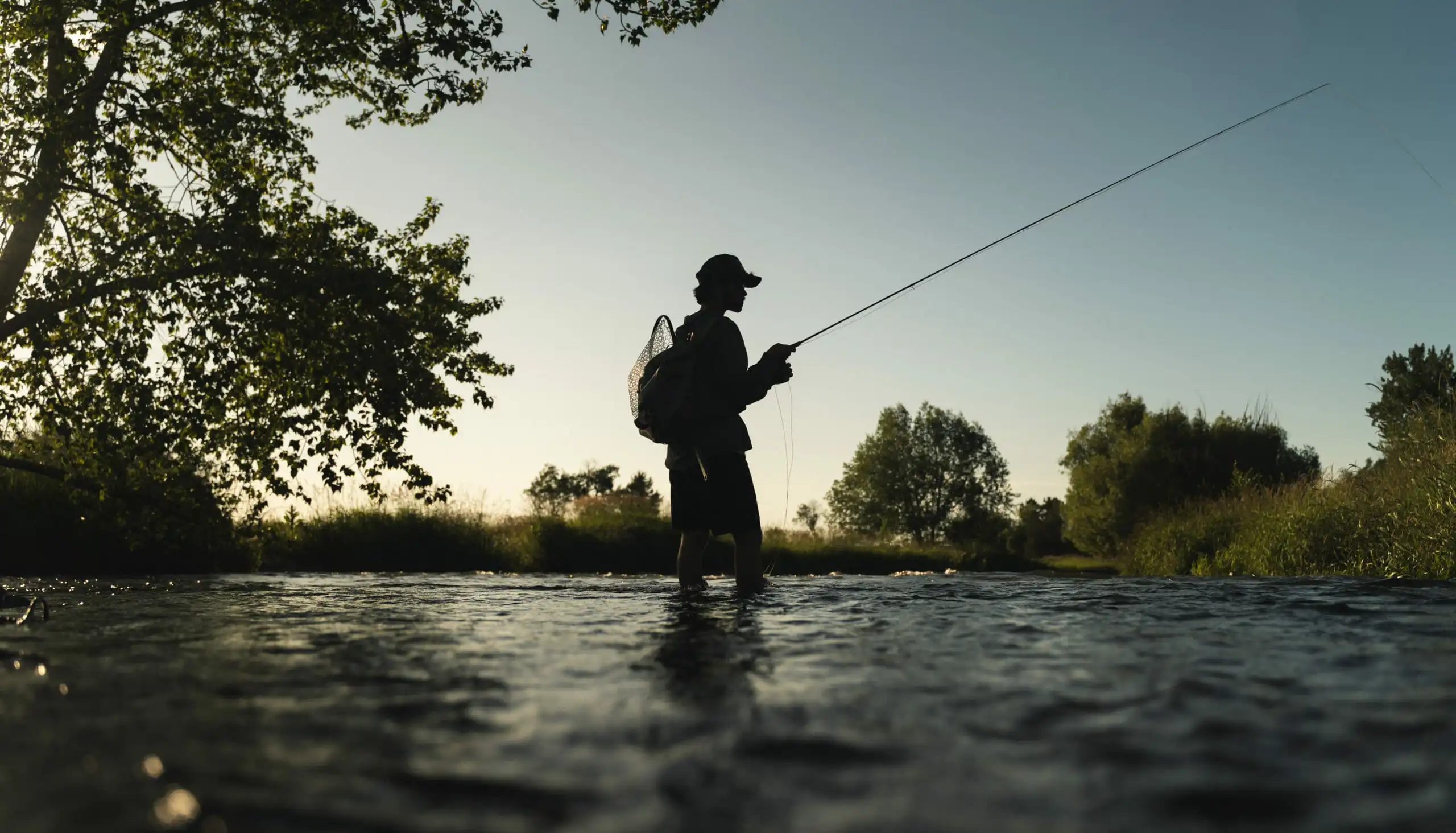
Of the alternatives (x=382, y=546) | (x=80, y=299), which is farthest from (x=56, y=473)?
(x=382, y=546)

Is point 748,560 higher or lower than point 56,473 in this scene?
lower

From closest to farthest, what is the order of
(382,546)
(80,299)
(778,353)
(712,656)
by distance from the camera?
(712,656)
(778,353)
(80,299)
(382,546)

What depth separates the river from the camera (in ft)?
5.54

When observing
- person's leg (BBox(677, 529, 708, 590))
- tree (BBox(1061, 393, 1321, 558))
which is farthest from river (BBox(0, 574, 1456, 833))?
tree (BBox(1061, 393, 1321, 558))

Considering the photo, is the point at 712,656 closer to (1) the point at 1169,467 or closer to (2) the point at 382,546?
(2) the point at 382,546

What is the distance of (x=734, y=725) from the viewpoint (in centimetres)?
242

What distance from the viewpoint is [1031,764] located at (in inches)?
79.8

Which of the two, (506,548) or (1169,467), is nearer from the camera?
(506,548)

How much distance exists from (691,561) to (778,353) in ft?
6.06

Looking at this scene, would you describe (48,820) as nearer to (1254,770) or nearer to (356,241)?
(1254,770)

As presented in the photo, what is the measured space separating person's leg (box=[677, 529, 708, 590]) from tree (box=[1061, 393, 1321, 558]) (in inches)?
1070

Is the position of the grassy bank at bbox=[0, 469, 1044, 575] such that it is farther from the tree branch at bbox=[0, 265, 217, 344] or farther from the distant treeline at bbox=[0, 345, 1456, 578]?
A: the tree branch at bbox=[0, 265, 217, 344]

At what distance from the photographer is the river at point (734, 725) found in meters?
1.69

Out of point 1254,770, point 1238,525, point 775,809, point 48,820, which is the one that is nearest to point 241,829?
point 48,820
